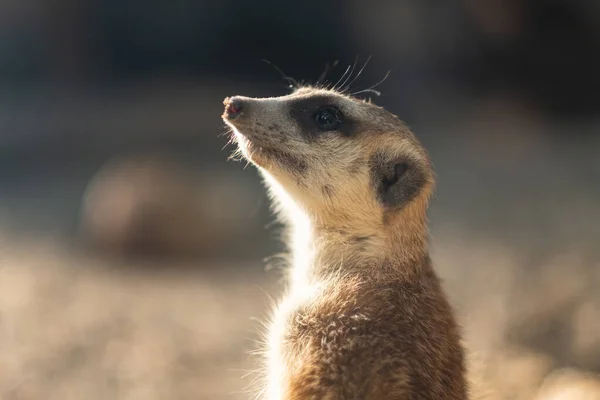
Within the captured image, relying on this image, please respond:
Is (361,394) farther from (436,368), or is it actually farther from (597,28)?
(597,28)

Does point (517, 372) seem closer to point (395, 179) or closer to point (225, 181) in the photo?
point (395, 179)

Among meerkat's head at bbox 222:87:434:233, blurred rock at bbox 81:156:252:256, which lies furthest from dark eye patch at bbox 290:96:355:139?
blurred rock at bbox 81:156:252:256


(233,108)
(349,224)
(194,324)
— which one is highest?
(194,324)

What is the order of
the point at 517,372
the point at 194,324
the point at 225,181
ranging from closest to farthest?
the point at 517,372, the point at 194,324, the point at 225,181

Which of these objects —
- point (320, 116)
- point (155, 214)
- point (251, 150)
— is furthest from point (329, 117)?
point (155, 214)

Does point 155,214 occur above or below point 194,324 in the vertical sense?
above

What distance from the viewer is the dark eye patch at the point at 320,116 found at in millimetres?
2277

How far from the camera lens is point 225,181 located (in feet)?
20.3

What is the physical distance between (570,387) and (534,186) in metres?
3.43

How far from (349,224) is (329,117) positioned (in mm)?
319

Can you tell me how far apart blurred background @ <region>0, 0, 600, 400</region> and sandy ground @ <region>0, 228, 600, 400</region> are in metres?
0.02

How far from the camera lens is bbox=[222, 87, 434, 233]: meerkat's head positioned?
7.31 feet

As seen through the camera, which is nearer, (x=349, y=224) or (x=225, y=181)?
(x=349, y=224)

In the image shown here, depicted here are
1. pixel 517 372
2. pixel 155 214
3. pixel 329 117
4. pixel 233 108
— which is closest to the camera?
pixel 233 108
